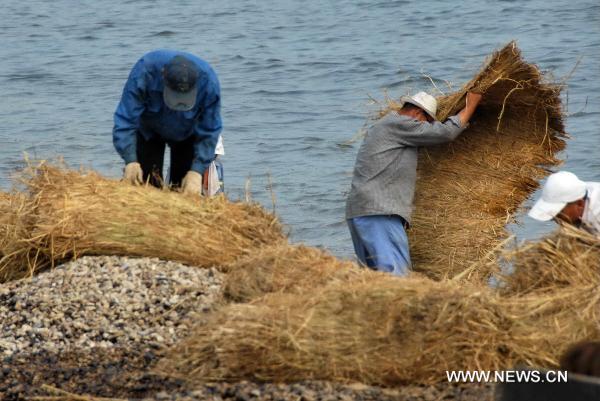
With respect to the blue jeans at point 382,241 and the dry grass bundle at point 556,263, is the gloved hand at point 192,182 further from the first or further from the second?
the dry grass bundle at point 556,263

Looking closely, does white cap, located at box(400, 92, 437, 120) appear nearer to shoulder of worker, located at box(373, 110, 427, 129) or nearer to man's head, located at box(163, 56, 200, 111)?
shoulder of worker, located at box(373, 110, 427, 129)

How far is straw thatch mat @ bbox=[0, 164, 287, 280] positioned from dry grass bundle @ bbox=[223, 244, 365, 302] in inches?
30.4

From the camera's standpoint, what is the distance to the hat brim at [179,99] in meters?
8.83

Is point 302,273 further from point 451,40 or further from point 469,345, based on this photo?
point 451,40

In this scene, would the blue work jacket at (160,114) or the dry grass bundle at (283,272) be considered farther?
the blue work jacket at (160,114)

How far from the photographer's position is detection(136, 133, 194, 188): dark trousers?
9.52m

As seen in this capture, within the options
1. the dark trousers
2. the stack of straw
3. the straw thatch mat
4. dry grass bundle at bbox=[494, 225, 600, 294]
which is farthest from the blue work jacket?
dry grass bundle at bbox=[494, 225, 600, 294]

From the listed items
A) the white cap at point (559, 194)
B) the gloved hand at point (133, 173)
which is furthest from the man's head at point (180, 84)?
the white cap at point (559, 194)

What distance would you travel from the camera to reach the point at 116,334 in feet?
24.2

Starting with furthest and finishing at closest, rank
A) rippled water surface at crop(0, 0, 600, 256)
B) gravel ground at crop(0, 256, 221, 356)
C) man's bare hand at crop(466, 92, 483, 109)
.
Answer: rippled water surface at crop(0, 0, 600, 256)
man's bare hand at crop(466, 92, 483, 109)
gravel ground at crop(0, 256, 221, 356)

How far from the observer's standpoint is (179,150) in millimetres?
9578

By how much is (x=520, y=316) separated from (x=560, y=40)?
53.1 ft

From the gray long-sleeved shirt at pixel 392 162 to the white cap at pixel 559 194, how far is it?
212 centimetres

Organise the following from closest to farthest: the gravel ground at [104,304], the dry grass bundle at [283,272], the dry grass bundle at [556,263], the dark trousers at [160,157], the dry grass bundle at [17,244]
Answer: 1. the dry grass bundle at [556,263]
2. the dry grass bundle at [283,272]
3. the gravel ground at [104,304]
4. the dry grass bundle at [17,244]
5. the dark trousers at [160,157]
